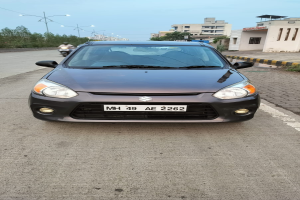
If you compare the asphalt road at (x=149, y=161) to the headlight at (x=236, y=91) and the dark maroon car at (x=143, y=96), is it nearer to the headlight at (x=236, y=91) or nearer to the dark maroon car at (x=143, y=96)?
the dark maroon car at (x=143, y=96)

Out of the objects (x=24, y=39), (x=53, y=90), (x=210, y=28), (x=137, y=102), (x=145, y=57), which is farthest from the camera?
(x=210, y=28)

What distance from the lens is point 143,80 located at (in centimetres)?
235

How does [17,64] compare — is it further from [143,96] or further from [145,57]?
[143,96]

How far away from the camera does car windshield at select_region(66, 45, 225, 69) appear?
114 inches

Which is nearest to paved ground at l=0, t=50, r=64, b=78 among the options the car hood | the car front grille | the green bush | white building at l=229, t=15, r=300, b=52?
the car hood

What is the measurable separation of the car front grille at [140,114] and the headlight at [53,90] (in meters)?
0.17

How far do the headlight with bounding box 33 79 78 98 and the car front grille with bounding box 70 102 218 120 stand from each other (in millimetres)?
173

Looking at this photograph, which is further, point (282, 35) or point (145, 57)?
point (282, 35)

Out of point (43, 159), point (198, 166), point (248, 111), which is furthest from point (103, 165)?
point (248, 111)

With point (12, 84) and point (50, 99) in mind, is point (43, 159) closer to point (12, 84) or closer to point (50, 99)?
point (50, 99)

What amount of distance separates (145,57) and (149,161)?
1630 mm

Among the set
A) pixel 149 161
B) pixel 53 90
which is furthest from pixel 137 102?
pixel 53 90

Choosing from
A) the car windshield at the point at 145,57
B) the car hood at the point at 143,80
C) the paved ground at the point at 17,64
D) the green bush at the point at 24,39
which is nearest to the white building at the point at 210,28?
the green bush at the point at 24,39

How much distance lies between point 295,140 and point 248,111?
0.62m
